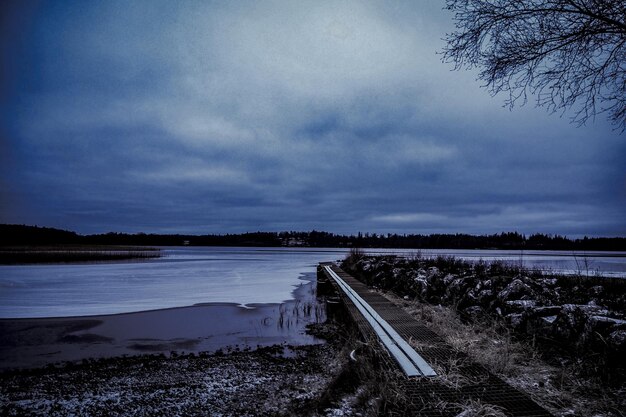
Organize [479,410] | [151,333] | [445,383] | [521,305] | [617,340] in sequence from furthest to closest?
[151,333] < [521,305] < [617,340] < [445,383] < [479,410]

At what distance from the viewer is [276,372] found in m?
6.33

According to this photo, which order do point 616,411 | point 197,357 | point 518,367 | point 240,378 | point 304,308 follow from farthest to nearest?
point 304,308
point 197,357
point 240,378
point 518,367
point 616,411

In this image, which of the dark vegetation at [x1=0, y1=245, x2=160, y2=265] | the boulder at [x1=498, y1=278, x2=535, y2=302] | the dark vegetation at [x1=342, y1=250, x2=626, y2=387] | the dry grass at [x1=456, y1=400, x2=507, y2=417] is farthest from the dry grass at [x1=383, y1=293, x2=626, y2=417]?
the dark vegetation at [x1=0, y1=245, x2=160, y2=265]

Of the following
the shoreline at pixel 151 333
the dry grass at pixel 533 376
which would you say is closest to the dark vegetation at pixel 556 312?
the dry grass at pixel 533 376

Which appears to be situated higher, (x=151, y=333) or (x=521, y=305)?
(x=521, y=305)

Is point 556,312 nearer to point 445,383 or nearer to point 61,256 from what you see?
point 445,383

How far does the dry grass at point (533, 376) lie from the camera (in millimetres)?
3318

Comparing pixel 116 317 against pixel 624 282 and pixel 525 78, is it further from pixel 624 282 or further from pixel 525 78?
pixel 624 282

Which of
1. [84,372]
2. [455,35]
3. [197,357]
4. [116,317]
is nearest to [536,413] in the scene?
[455,35]

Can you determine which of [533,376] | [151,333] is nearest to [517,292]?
[533,376]

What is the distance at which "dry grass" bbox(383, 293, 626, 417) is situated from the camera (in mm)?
3318

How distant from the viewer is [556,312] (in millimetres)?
5246

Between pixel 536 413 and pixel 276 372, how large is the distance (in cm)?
429

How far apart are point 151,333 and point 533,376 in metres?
8.46
